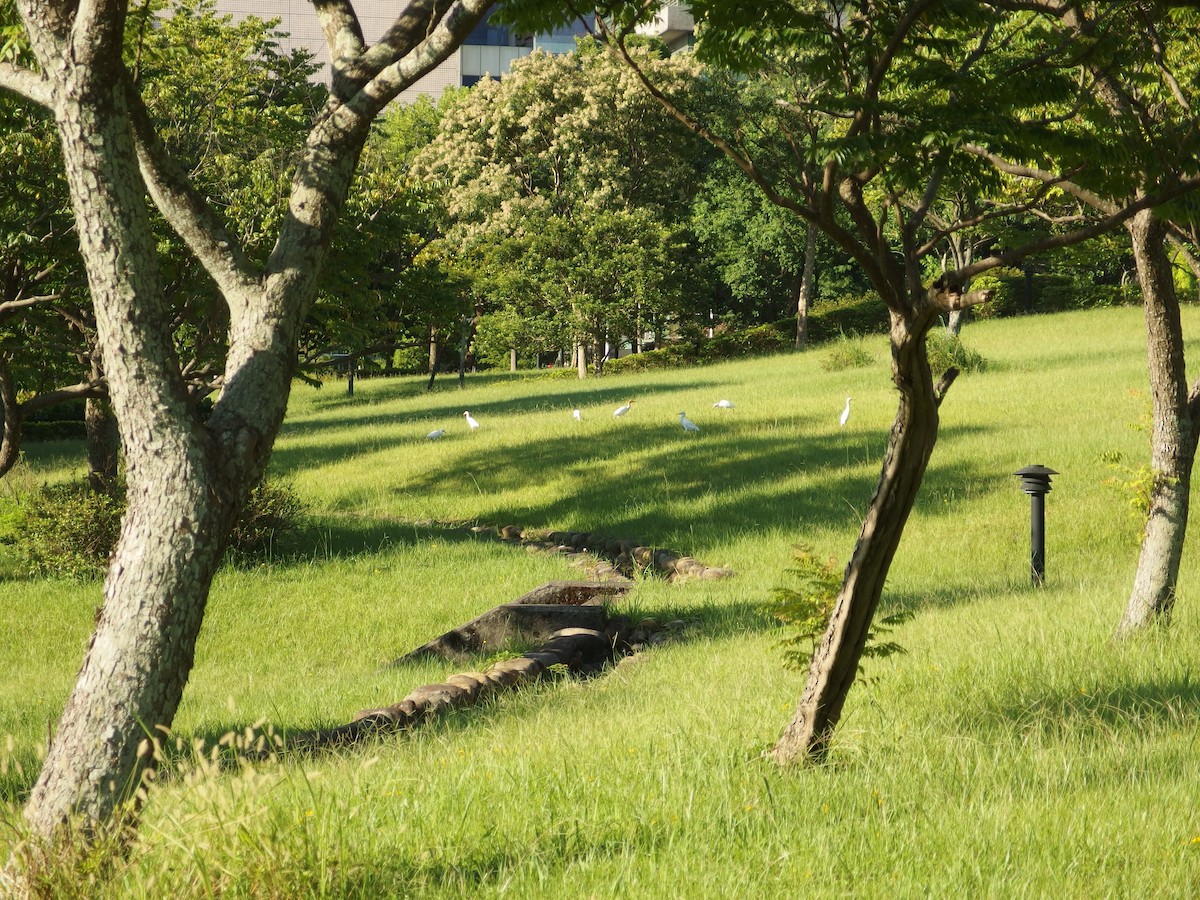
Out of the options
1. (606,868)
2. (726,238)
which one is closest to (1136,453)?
(606,868)

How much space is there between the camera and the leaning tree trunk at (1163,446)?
748 centimetres

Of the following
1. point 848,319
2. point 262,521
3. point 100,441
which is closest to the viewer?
point 262,521

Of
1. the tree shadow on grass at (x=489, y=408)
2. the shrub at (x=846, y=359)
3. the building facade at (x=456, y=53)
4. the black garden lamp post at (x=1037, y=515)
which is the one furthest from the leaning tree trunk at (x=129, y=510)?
the building facade at (x=456, y=53)

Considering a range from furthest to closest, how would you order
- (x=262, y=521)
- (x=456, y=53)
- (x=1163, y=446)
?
(x=456, y=53), (x=262, y=521), (x=1163, y=446)

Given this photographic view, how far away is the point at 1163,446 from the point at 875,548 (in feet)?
13.1

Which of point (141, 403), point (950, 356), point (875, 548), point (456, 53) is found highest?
point (456, 53)

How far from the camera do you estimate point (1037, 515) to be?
11.1 meters

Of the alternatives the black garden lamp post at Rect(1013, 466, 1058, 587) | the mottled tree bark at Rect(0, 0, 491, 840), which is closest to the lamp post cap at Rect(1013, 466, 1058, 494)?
the black garden lamp post at Rect(1013, 466, 1058, 587)

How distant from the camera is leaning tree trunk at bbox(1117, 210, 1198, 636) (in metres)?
7.48

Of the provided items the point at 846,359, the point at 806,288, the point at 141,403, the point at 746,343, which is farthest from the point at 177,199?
the point at 746,343

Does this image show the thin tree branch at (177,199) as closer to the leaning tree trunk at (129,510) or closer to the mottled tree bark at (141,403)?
the mottled tree bark at (141,403)

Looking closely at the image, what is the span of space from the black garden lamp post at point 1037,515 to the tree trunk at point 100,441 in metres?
11.9

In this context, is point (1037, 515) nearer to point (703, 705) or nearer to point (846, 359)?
point (703, 705)

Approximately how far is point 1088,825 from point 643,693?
3576 millimetres
